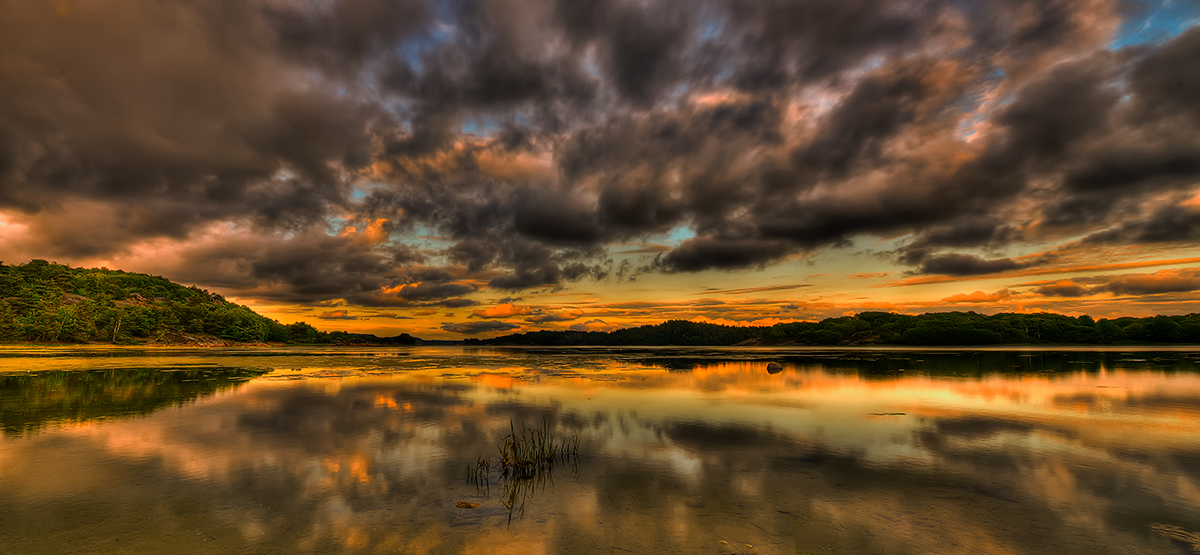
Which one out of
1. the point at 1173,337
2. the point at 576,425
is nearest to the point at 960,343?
the point at 1173,337

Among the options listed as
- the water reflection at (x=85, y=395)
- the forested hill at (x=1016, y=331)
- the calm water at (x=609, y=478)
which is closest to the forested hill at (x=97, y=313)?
the water reflection at (x=85, y=395)

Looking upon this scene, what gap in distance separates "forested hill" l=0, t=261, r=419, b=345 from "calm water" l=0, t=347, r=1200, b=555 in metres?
142

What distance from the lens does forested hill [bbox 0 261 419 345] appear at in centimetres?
10575

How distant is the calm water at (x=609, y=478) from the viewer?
676 cm

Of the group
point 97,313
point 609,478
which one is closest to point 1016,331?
point 609,478

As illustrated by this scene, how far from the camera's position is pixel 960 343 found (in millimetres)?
127812

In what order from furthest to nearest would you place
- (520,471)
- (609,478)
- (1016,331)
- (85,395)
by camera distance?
(1016,331) → (85,395) → (520,471) → (609,478)

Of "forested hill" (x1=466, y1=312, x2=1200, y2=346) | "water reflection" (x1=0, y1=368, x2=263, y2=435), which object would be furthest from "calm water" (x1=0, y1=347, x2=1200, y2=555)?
"forested hill" (x1=466, y1=312, x2=1200, y2=346)

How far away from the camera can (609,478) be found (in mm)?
9898

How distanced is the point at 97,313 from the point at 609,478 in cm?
18166

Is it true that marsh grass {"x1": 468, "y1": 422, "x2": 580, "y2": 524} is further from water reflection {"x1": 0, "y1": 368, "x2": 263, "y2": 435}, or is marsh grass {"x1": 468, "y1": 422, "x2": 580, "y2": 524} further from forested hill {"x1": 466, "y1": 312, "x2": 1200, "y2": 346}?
forested hill {"x1": 466, "y1": 312, "x2": 1200, "y2": 346}

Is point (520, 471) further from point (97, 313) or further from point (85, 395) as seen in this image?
point (97, 313)

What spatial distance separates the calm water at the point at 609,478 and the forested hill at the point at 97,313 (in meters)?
142

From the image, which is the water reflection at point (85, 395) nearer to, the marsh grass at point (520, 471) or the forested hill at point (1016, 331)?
the marsh grass at point (520, 471)
